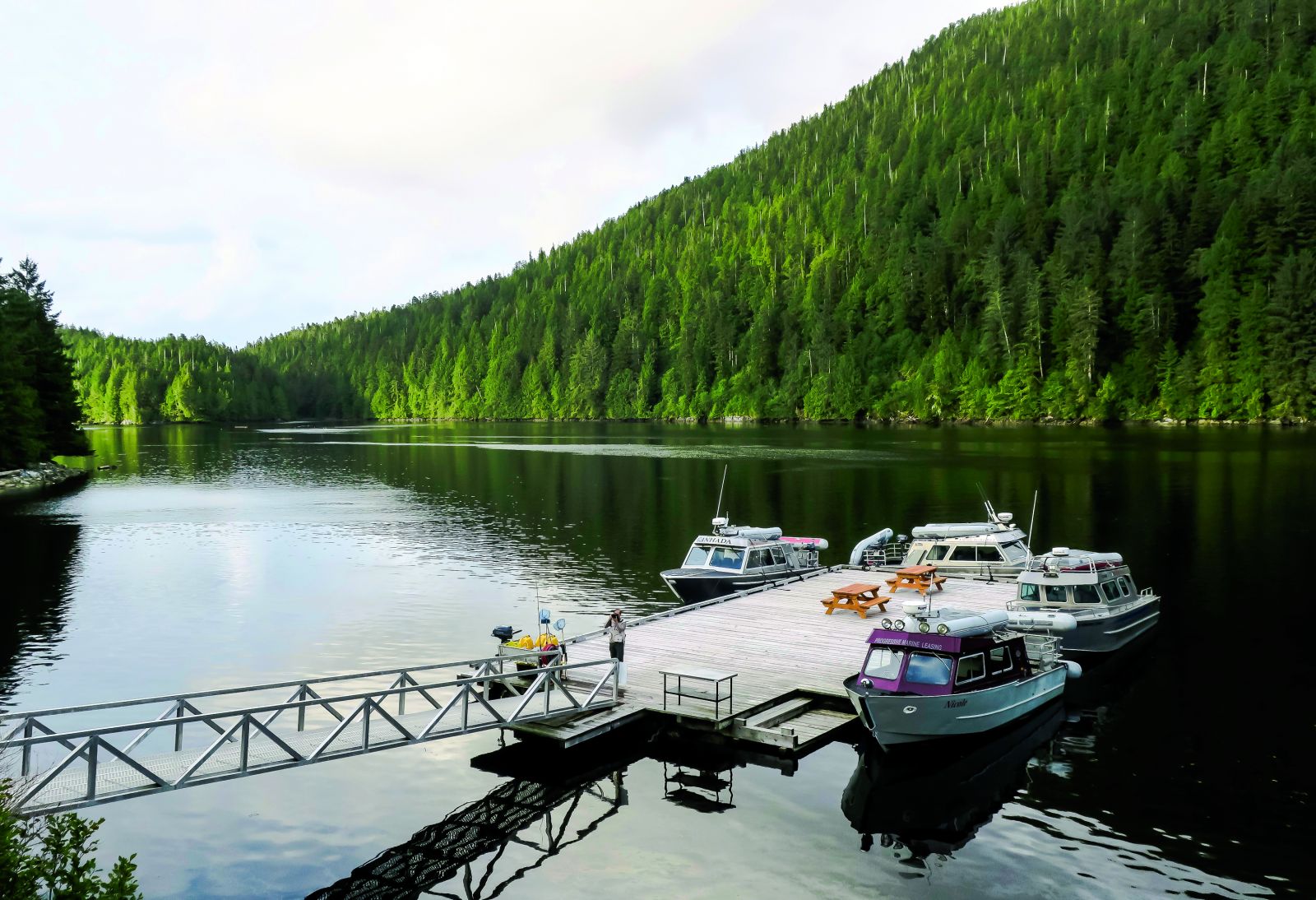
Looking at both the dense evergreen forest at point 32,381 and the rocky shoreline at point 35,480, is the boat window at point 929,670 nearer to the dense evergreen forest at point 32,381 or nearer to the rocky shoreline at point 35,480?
the rocky shoreline at point 35,480

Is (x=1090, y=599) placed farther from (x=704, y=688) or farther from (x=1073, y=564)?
(x=704, y=688)

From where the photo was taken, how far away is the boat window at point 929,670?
75.2ft

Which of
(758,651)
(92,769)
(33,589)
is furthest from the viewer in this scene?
(33,589)

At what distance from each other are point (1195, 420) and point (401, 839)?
173 meters

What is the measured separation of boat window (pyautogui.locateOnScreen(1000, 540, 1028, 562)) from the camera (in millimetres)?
42000

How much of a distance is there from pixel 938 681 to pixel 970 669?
4.00 feet

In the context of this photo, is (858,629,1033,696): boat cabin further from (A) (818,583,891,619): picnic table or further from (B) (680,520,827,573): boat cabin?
(B) (680,520,827,573): boat cabin

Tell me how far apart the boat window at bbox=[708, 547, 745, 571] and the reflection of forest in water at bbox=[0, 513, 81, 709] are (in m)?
25.7

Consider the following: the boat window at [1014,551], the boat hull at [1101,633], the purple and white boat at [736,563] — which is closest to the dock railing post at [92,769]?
the purple and white boat at [736,563]

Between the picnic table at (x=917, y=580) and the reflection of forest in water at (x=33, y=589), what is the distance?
31471 millimetres

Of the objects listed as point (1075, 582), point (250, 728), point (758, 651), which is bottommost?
point (250, 728)

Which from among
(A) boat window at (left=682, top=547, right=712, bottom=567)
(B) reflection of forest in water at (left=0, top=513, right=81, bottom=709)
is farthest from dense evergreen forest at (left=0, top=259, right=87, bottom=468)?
(A) boat window at (left=682, top=547, right=712, bottom=567)

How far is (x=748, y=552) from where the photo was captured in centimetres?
4141

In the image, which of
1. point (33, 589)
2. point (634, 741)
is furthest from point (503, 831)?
point (33, 589)
